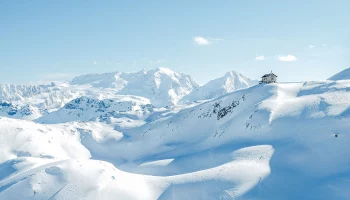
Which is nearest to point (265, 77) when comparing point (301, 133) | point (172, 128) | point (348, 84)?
point (348, 84)

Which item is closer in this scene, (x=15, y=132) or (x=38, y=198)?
(x=38, y=198)

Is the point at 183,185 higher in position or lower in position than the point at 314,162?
lower

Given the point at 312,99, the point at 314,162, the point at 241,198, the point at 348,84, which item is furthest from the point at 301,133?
the point at 348,84

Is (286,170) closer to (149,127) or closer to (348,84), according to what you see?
(348,84)

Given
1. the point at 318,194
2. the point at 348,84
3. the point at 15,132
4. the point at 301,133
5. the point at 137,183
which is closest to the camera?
the point at 318,194

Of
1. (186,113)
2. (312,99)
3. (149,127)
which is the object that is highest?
(312,99)

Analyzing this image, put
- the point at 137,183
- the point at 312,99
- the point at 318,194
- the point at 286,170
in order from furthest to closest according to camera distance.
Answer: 1. the point at 312,99
2. the point at 137,183
3. the point at 286,170
4. the point at 318,194

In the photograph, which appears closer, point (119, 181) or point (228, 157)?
point (119, 181)

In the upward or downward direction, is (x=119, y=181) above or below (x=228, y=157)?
below

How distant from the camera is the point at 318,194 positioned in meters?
46.1

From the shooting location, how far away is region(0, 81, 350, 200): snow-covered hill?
51750 millimetres

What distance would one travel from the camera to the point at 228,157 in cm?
6831

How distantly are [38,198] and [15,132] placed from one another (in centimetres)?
8846

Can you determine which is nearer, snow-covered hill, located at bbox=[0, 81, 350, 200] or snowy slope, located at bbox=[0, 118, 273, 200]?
snow-covered hill, located at bbox=[0, 81, 350, 200]
